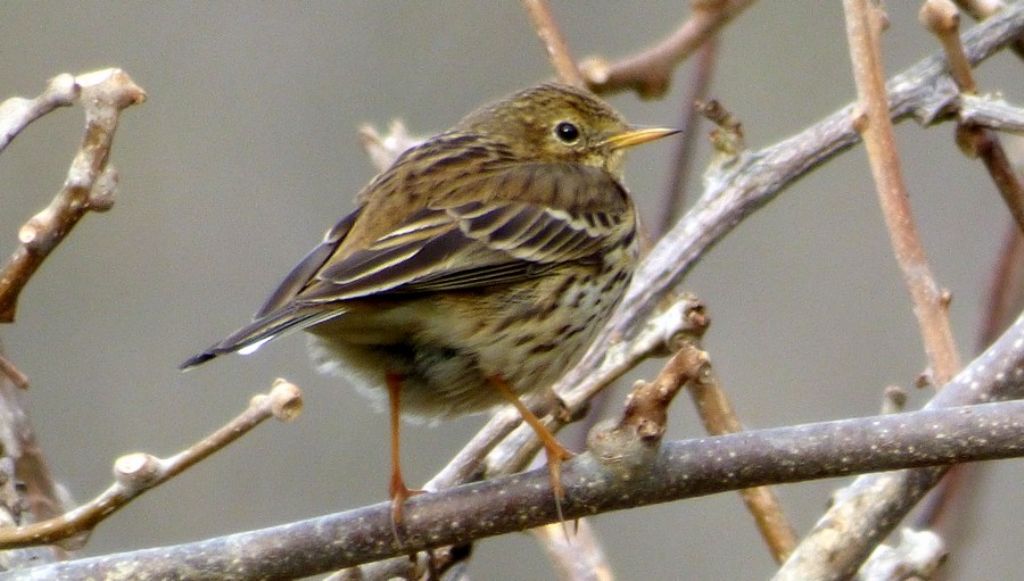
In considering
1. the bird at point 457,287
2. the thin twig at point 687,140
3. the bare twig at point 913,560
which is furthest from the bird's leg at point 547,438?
the thin twig at point 687,140

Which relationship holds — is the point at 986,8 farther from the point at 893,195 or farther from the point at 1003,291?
the point at 893,195

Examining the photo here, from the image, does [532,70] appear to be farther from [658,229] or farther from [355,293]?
[355,293]

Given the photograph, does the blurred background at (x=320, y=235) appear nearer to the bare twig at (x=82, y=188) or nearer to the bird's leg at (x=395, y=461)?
the bird's leg at (x=395, y=461)

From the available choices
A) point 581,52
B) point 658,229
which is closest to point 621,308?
point 658,229

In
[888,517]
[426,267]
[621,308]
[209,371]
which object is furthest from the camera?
[209,371]

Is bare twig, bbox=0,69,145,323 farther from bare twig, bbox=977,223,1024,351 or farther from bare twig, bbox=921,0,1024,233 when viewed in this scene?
bare twig, bbox=977,223,1024,351

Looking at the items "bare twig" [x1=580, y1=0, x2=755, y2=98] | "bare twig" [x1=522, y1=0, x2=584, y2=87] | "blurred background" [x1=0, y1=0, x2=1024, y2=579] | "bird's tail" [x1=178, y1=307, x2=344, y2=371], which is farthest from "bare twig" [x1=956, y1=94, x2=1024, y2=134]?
"blurred background" [x1=0, y1=0, x2=1024, y2=579]
